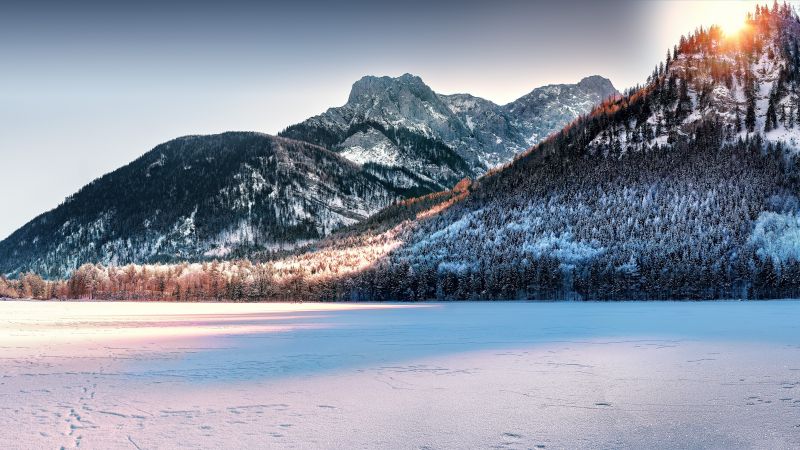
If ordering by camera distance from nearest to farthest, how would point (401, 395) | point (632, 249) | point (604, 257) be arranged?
point (401, 395)
point (604, 257)
point (632, 249)

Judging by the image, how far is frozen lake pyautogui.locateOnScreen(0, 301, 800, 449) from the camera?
45.2ft

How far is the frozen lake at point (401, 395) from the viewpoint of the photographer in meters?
13.8

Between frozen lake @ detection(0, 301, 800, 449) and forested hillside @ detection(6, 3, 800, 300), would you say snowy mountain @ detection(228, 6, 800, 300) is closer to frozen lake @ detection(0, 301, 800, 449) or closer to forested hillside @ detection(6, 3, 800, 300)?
forested hillside @ detection(6, 3, 800, 300)

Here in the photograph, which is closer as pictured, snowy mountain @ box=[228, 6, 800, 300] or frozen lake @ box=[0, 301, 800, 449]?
frozen lake @ box=[0, 301, 800, 449]

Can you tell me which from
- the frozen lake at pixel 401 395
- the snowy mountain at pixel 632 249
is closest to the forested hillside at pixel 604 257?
the snowy mountain at pixel 632 249

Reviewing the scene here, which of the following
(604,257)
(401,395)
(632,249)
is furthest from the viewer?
(632,249)

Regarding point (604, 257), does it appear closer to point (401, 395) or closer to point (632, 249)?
point (632, 249)

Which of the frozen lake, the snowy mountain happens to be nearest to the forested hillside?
the snowy mountain

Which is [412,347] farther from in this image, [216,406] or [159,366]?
[216,406]

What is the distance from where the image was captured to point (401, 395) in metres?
18.7

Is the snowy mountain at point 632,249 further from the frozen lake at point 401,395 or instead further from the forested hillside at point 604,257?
the frozen lake at point 401,395

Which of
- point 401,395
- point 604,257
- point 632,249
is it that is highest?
point 632,249

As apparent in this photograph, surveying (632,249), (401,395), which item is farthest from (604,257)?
(401,395)

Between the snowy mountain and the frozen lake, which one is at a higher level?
the snowy mountain
